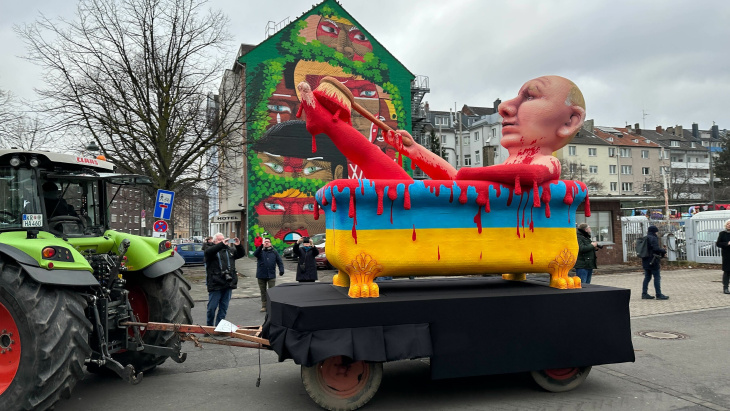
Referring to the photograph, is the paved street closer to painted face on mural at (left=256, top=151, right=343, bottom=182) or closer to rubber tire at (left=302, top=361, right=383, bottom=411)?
rubber tire at (left=302, top=361, right=383, bottom=411)

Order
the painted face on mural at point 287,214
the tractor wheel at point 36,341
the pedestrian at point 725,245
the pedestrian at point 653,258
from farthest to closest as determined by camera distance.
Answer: the painted face on mural at point 287,214 < the pedestrian at point 725,245 < the pedestrian at point 653,258 < the tractor wheel at point 36,341

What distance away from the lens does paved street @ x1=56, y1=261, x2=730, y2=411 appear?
4520 millimetres

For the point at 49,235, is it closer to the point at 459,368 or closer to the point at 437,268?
the point at 437,268

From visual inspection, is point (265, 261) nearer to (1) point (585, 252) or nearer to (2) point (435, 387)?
(2) point (435, 387)

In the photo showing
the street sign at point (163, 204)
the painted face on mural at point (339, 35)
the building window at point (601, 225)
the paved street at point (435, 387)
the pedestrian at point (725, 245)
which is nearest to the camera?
the paved street at point (435, 387)

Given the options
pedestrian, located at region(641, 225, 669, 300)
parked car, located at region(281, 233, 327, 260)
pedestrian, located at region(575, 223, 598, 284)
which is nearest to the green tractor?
pedestrian, located at region(575, 223, 598, 284)

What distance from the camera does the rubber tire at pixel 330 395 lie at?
4188 millimetres

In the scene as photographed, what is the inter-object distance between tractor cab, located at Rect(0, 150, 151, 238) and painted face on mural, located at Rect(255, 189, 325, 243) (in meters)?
21.1

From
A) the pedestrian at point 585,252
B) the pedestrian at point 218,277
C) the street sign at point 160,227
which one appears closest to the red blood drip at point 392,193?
the pedestrian at point 218,277

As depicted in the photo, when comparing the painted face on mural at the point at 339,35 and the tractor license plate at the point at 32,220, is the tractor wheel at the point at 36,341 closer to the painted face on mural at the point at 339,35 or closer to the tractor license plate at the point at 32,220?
the tractor license plate at the point at 32,220

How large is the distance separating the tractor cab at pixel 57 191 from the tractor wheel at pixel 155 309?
81 centimetres

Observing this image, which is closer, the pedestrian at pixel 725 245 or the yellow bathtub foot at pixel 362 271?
the yellow bathtub foot at pixel 362 271

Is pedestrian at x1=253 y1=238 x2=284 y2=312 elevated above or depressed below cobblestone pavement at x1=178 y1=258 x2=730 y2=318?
above

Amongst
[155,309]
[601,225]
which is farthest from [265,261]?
[601,225]
